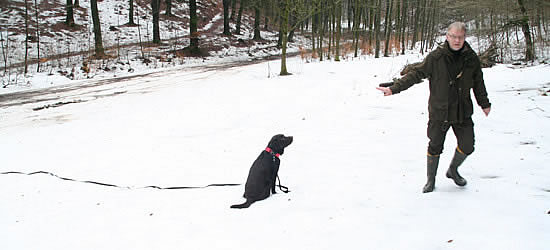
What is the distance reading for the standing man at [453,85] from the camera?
3314mm

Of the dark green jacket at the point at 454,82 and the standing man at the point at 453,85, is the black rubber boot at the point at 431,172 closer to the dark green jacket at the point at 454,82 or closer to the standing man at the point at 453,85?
the standing man at the point at 453,85

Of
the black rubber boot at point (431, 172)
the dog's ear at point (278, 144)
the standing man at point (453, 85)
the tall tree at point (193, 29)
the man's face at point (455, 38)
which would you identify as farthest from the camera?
the tall tree at point (193, 29)

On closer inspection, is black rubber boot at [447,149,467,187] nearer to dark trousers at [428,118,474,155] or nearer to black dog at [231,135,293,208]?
dark trousers at [428,118,474,155]

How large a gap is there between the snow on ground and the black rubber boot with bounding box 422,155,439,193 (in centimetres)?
12

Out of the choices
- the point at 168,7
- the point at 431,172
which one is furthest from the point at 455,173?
the point at 168,7

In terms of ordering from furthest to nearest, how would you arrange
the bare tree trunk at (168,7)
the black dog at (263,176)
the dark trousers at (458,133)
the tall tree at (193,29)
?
the bare tree trunk at (168,7) → the tall tree at (193,29) → the black dog at (263,176) → the dark trousers at (458,133)

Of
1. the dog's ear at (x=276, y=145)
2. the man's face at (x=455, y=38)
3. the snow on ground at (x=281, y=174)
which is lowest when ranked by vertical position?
the snow on ground at (x=281, y=174)

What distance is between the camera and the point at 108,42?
81.1 ft

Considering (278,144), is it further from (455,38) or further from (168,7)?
(168,7)

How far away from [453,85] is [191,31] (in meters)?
22.1

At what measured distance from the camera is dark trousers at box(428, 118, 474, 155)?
11.3ft

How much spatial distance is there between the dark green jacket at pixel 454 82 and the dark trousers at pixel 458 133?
0.28 feet

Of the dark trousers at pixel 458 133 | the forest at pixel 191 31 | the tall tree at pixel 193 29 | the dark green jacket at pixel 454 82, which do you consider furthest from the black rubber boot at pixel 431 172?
the tall tree at pixel 193 29

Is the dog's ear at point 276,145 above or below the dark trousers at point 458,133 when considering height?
below
